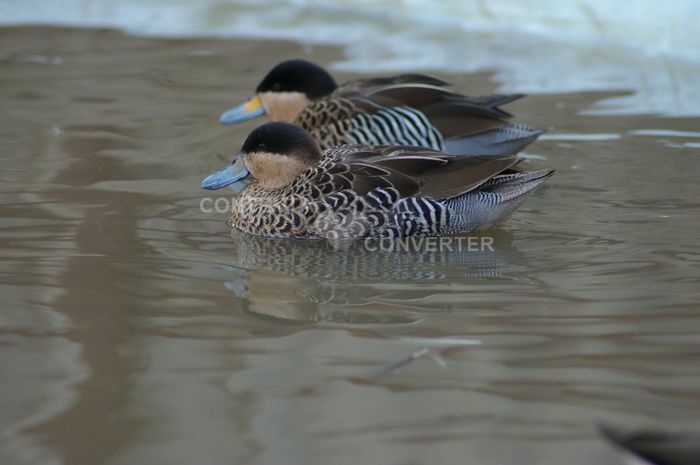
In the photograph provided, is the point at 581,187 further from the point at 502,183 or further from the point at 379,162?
the point at 379,162

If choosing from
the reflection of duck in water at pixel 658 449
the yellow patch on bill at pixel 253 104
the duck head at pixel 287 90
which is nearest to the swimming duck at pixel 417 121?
the duck head at pixel 287 90

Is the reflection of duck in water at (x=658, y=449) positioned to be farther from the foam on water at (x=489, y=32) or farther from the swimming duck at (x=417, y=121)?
the foam on water at (x=489, y=32)

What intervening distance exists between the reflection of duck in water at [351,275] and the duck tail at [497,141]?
1.47 meters

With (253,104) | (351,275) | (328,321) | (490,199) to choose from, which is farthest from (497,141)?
(328,321)

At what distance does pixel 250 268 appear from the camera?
19.7 feet

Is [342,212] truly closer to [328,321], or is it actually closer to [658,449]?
[328,321]

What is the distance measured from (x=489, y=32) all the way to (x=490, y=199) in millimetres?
5084

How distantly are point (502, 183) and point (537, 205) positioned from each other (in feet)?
1.86

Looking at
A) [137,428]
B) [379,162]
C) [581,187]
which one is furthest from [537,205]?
[137,428]

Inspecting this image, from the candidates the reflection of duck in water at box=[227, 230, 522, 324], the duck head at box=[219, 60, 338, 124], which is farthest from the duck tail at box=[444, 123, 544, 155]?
the reflection of duck in water at box=[227, 230, 522, 324]

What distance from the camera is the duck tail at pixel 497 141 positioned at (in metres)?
8.06

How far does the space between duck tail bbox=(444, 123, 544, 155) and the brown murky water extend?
7.3 inches

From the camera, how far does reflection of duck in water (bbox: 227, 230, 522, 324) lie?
5.28m

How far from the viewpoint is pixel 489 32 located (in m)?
11.4
